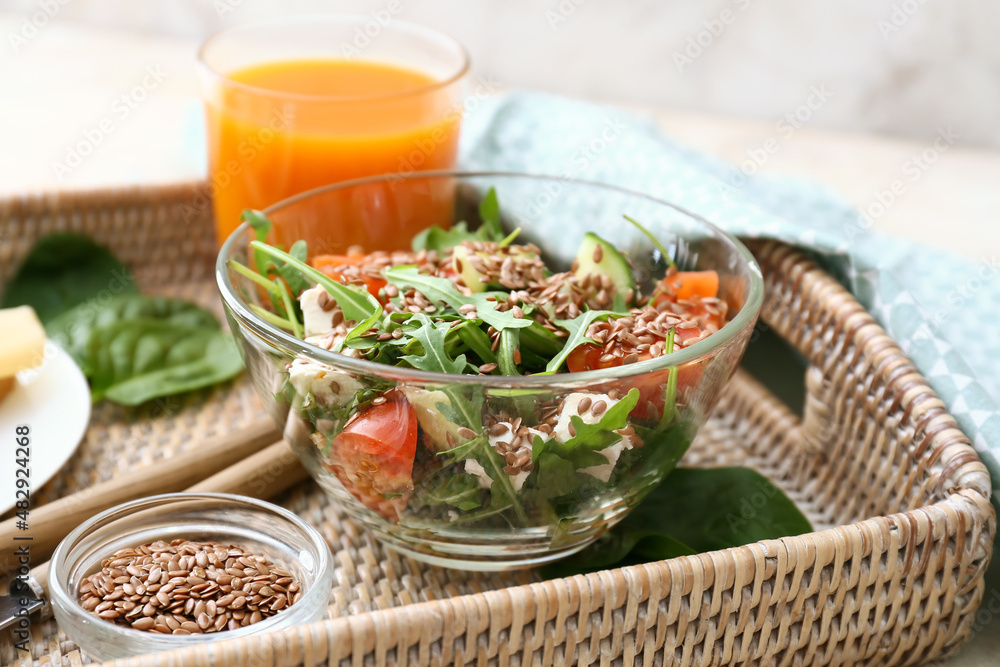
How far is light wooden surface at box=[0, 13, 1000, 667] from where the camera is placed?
185cm

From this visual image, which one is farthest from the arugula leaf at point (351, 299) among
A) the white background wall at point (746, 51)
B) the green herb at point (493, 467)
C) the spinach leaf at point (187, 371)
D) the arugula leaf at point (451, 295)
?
the white background wall at point (746, 51)

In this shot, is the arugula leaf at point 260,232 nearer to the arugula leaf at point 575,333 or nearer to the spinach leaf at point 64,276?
the arugula leaf at point 575,333

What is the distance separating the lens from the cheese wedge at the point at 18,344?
1057 millimetres

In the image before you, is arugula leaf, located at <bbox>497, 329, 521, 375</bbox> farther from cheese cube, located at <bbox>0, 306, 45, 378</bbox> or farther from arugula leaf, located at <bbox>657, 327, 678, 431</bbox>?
cheese cube, located at <bbox>0, 306, 45, 378</bbox>

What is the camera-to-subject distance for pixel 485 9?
8.07 ft

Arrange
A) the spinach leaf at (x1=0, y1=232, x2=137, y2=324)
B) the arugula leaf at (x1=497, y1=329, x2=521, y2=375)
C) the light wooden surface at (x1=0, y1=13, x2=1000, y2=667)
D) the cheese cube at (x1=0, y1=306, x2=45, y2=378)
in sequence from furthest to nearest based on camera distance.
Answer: the light wooden surface at (x1=0, y1=13, x2=1000, y2=667), the spinach leaf at (x1=0, y1=232, x2=137, y2=324), the cheese cube at (x1=0, y1=306, x2=45, y2=378), the arugula leaf at (x1=497, y1=329, x2=521, y2=375)

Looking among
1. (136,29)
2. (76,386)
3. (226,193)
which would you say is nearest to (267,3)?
(136,29)

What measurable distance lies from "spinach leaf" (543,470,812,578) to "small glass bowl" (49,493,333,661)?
25 cm

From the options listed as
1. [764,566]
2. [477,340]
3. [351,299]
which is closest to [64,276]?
[351,299]

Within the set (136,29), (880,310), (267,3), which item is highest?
(880,310)

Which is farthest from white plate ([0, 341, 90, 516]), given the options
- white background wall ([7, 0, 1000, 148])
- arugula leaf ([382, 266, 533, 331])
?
white background wall ([7, 0, 1000, 148])

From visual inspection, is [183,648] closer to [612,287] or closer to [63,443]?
[63,443]

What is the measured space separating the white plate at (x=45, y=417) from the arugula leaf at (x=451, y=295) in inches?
15.9

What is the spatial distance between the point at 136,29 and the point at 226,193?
175 centimetres
